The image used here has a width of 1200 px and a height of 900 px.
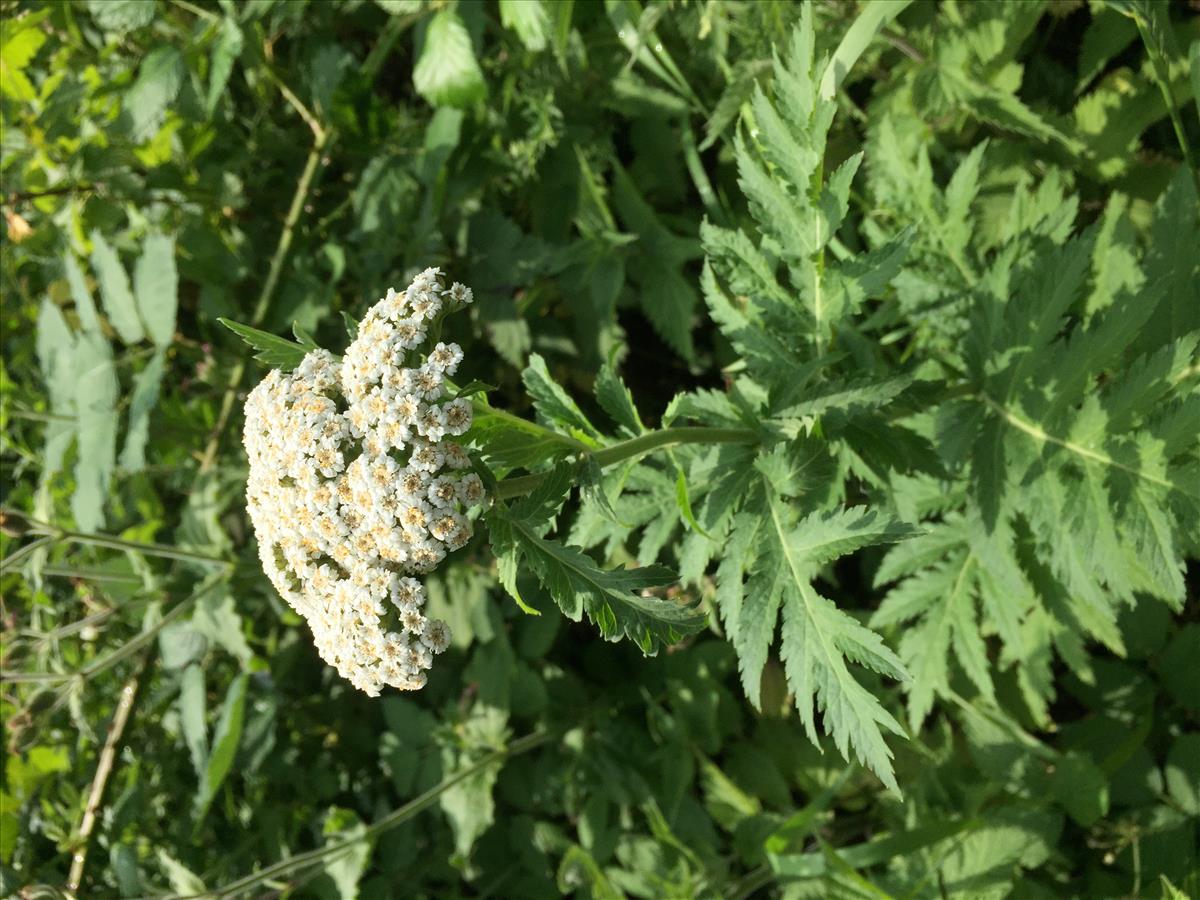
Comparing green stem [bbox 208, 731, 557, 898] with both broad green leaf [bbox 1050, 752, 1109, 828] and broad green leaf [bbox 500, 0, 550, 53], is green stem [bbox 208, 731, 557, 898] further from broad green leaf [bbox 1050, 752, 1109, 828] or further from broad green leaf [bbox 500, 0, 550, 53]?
Answer: broad green leaf [bbox 500, 0, 550, 53]

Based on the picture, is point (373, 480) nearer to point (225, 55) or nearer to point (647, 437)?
point (647, 437)

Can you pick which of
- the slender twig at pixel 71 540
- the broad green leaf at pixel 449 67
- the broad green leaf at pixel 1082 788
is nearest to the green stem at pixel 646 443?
the broad green leaf at pixel 449 67

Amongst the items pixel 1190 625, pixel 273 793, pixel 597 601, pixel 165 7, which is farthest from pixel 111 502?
pixel 1190 625

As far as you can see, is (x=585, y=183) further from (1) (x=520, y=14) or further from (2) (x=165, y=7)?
(2) (x=165, y=7)

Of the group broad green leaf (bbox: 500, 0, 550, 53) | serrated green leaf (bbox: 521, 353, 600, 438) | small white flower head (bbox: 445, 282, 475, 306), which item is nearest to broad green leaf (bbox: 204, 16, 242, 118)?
broad green leaf (bbox: 500, 0, 550, 53)

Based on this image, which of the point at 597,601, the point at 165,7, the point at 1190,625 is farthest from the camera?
the point at 165,7

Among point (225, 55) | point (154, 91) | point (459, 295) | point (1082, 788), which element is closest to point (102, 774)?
Result: point (154, 91)
